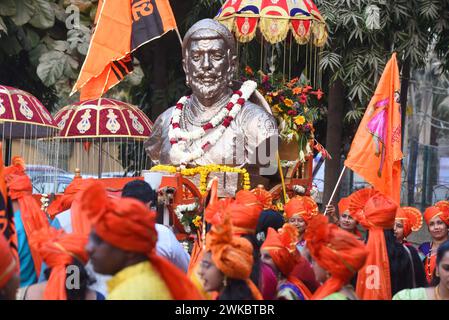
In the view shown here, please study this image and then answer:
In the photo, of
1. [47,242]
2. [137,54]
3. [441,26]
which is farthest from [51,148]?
[47,242]

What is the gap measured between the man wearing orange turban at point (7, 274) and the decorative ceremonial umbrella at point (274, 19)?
7731mm

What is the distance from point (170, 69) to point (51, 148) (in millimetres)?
2465

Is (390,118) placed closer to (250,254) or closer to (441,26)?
(441,26)

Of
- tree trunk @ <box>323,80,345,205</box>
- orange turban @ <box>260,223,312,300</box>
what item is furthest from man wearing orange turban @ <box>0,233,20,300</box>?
tree trunk @ <box>323,80,345,205</box>

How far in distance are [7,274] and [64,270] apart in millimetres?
912

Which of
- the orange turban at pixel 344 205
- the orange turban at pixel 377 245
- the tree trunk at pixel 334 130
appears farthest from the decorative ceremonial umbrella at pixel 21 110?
the tree trunk at pixel 334 130

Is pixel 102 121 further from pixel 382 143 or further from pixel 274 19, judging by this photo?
pixel 382 143

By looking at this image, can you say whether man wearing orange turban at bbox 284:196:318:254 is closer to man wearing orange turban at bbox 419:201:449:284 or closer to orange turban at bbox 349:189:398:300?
man wearing orange turban at bbox 419:201:449:284

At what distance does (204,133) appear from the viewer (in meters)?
11.3

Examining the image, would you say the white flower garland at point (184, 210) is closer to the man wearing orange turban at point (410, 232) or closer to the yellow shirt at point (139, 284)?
the man wearing orange turban at point (410, 232)

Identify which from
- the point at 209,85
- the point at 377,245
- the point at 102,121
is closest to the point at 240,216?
the point at 377,245

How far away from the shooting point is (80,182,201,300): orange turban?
447 cm

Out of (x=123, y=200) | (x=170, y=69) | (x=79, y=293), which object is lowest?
(x=79, y=293)

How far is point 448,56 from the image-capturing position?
15695 millimetres
